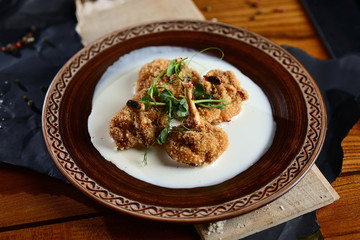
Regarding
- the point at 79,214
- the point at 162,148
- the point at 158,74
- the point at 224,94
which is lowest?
the point at 79,214

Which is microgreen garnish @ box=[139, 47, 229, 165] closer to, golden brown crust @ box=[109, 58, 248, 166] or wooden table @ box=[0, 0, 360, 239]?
golden brown crust @ box=[109, 58, 248, 166]

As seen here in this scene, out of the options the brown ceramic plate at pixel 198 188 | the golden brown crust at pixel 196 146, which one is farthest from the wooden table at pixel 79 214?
the golden brown crust at pixel 196 146

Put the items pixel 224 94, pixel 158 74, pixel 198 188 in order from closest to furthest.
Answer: pixel 198 188 < pixel 224 94 < pixel 158 74

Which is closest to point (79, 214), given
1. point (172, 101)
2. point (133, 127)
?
point (133, 127)

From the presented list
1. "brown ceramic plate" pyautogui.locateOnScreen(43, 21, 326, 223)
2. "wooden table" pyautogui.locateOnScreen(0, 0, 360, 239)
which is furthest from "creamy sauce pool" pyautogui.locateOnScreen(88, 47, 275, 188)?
"wooden table" pyautogui.locateOnScreen(0, 0, 360, 239)

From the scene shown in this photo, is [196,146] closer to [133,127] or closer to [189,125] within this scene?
[189,125]

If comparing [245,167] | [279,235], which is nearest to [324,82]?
[245,167]

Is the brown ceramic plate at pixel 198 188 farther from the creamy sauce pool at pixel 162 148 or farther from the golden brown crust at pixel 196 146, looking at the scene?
the golden brown crust at pixel 196 146
